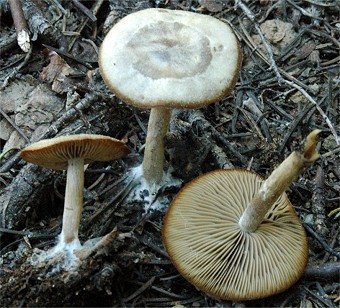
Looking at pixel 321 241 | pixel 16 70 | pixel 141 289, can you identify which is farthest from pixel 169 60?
pixel 16 70

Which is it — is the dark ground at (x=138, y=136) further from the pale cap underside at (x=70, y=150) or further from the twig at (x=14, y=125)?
the pale cap underside at (x=70, y=150)

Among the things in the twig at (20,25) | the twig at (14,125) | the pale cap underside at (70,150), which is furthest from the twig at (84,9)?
the pale cap underside at (70,150)

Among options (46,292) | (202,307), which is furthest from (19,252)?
(202,307)

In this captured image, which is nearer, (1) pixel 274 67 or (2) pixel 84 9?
(1) pixel 274 67

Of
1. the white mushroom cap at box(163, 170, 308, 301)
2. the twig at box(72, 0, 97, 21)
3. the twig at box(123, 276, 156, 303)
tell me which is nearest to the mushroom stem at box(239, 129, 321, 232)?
the white mushroom cap at box(163, 170, 308, 301)

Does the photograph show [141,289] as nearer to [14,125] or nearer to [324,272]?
[324,272]

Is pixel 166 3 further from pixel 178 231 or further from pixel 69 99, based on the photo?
pixel 178 231
